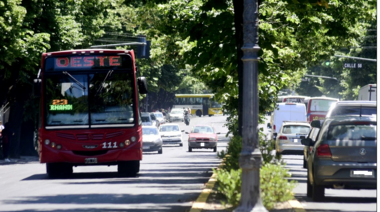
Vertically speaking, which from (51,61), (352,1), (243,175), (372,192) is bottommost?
(372,192)

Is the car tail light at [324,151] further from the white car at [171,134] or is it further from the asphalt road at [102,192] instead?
the white car at [171,134]

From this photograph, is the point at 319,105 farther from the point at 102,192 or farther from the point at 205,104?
the point at 102,192

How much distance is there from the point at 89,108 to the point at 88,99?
0.24m

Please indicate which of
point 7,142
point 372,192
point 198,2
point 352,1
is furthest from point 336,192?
point 7,142

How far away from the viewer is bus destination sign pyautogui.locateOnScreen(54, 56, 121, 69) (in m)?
19.9

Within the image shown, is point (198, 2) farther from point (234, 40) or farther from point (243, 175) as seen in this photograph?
point (243, 175)

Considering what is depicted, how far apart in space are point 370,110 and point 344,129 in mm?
10535

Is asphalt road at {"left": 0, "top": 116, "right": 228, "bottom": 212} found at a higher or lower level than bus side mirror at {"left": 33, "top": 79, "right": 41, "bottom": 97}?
lower

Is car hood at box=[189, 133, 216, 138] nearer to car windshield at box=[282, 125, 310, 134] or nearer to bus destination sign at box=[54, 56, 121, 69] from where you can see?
car windshield at box=[282, 125, 310, 134]

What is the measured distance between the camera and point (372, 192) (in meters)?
18.0

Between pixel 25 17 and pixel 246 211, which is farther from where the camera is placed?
pixel 25 17

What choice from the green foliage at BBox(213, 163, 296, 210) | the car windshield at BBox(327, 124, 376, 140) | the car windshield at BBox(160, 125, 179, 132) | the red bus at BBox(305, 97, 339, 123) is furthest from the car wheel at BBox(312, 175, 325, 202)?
the red bus at BBox(305, 97, 339, 123)

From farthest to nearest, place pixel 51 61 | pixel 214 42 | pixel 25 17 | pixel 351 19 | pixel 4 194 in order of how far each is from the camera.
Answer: pixel 25 17, pixel 351 19, pixel 51 61, pixel 214 42, pixel 4 194

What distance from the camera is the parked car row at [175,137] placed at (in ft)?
132
